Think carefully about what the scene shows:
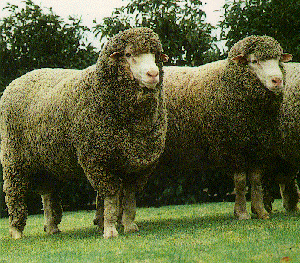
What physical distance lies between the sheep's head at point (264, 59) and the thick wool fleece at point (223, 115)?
14mm

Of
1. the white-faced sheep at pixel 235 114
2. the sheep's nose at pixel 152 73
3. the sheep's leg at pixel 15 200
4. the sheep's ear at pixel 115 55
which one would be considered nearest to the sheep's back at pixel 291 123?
the white-faced sheep at pixel 235 114

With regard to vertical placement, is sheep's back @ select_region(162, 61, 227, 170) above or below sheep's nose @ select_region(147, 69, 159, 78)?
below

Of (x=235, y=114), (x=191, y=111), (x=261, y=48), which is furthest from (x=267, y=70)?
(x=191, y=111)

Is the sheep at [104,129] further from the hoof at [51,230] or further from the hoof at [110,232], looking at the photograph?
the hoof at [51,230]

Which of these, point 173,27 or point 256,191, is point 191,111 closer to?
point 256,191

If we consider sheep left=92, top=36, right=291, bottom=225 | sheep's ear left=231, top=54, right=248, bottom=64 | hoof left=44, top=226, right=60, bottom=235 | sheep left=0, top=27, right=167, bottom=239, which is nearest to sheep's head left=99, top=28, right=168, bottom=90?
sheep left=0, top=27, right=167, bottom=239

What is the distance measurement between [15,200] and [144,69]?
2641 mm

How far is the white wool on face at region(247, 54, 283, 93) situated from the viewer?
6.24 meters

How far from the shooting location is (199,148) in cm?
722

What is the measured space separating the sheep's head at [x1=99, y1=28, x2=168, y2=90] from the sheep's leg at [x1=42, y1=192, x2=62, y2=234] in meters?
2.35

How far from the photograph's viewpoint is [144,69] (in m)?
5.56

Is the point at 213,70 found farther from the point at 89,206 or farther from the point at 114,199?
the point at 89,206

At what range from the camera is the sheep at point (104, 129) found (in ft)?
18.9

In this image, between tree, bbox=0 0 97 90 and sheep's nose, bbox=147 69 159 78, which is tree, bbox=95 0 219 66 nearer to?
tree, bbox=0 0 97 90
